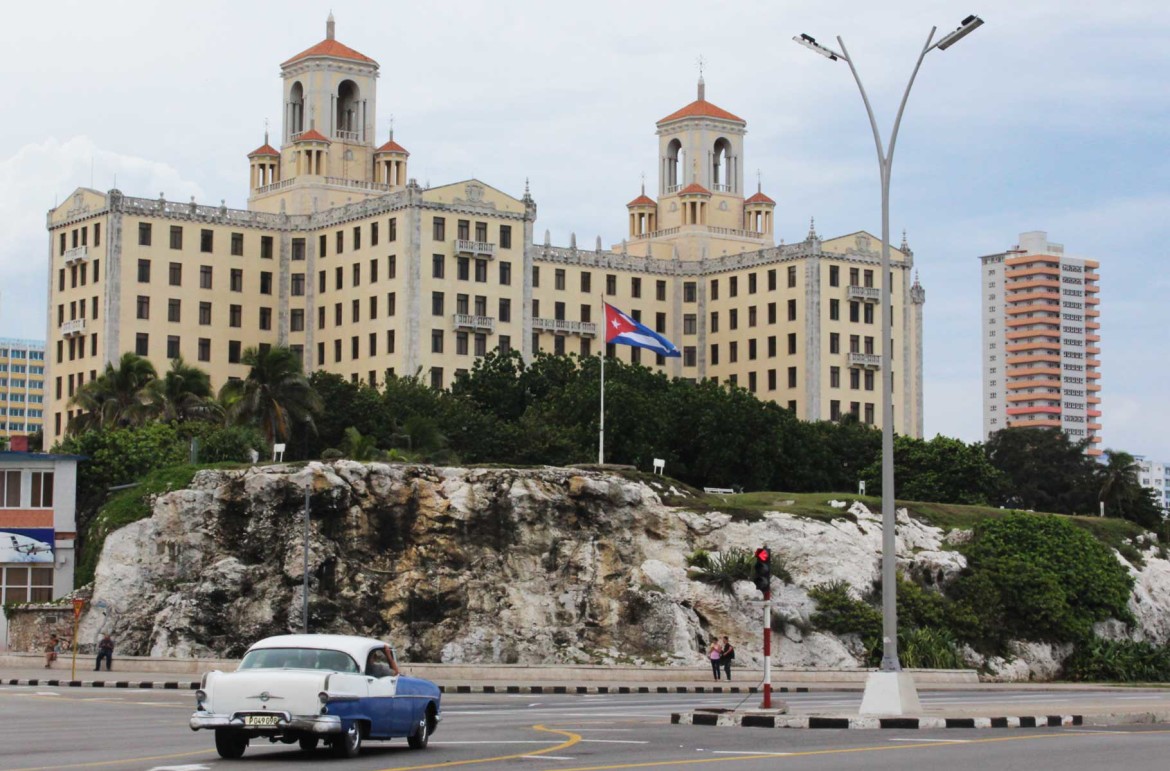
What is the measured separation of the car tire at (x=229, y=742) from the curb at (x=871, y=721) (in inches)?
411

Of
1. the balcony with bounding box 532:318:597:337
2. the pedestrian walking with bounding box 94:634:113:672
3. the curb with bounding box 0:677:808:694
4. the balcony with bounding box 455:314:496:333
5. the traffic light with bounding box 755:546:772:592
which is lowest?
the curb with bounding box 0:677:808:694

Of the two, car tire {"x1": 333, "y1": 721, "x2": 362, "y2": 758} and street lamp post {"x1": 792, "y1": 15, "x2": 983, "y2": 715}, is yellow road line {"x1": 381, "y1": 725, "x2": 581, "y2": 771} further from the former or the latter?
street lamp post {"x1": 792, "y1": 15, "x2": 983, "y2": 715}

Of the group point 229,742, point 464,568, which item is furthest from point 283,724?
point 464,568

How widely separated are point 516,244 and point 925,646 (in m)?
60.7

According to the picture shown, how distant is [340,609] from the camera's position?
68.2m

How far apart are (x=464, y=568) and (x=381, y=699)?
44581 mm

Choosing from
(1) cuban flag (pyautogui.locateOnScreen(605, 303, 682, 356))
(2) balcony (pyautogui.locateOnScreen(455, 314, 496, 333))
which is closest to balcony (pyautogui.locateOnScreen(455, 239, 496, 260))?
(2) balcony (pyautogui.locateOnScreen(455, 314, 496, 333))

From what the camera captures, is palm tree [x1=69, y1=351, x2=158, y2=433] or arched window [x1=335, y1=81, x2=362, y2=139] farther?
arched window [x1=335, y1=81, x2=362, y2=139]

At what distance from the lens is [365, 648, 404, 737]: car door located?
26125mm

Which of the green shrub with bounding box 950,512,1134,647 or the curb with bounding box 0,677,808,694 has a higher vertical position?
the green shrub with bounding box 950,512,1134,647

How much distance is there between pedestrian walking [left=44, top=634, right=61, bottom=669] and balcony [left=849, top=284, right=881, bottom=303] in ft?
242

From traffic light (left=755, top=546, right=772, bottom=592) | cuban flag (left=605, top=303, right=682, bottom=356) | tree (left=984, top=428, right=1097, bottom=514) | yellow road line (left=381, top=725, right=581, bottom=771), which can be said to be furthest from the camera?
tree (left=984, top=428, right=1097, bottom=514)

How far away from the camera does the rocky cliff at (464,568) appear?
68.3m

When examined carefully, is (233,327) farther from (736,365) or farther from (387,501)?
(387,501)
